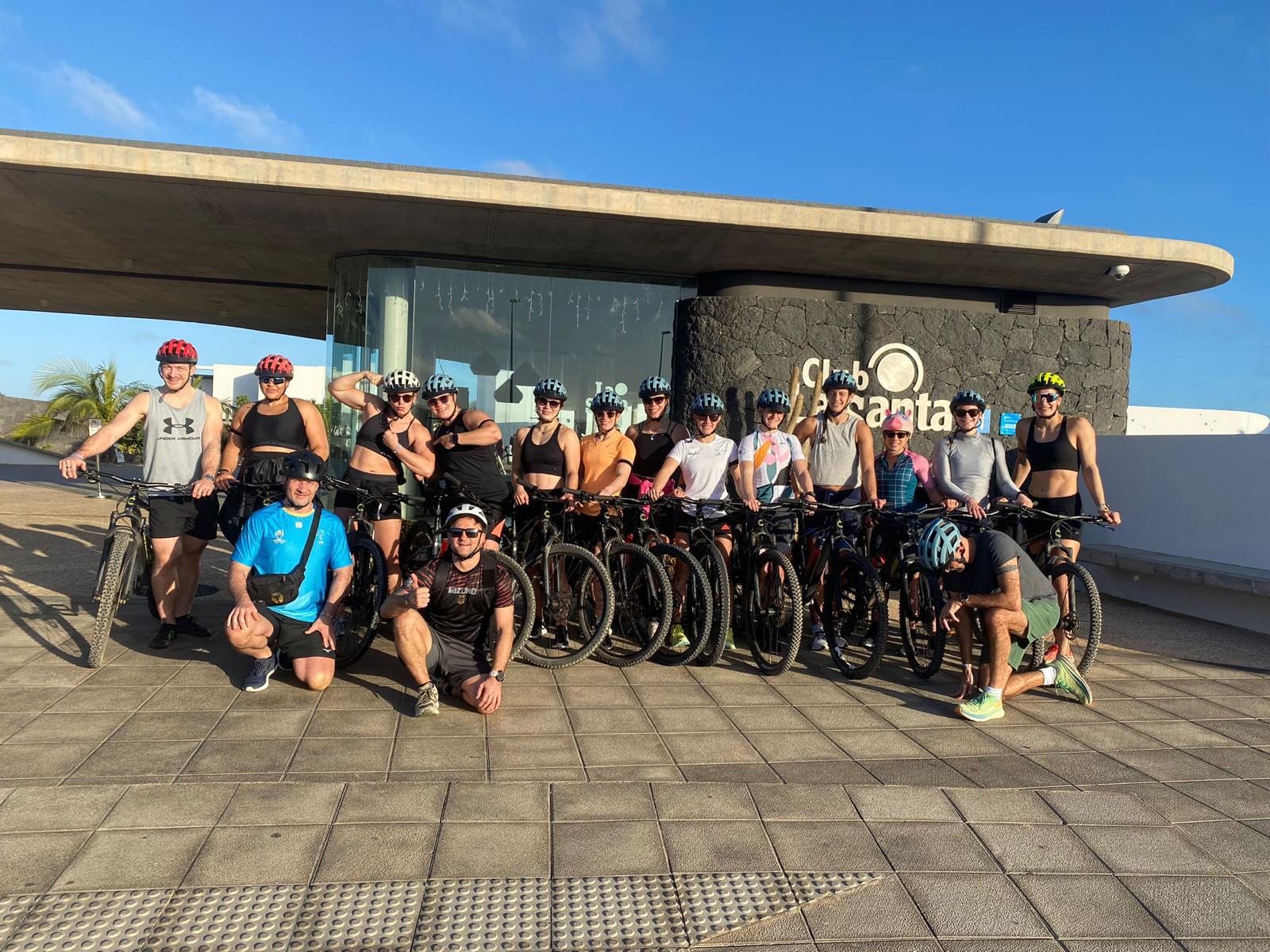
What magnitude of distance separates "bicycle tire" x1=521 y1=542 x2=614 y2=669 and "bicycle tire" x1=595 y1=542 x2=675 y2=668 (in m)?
0.14

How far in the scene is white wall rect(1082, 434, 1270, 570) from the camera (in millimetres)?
7391

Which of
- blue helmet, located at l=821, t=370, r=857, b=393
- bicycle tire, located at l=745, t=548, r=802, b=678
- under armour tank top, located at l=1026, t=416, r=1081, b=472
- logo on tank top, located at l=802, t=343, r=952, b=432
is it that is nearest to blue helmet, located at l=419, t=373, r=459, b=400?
bicycle tire, located at l=745, t=548, r=802, b=678

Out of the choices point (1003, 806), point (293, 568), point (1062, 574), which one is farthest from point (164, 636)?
point (1062, 574)

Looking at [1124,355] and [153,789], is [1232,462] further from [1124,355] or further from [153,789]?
[153,789]

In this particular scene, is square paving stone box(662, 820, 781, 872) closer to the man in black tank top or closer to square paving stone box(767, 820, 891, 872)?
square paving stone box(767, 820, 891, 872)

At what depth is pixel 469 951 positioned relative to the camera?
7.43 feet

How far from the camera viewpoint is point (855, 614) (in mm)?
5199

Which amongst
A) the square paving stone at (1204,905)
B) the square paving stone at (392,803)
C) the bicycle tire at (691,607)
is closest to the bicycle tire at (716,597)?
the bicycle tire at (691,607)

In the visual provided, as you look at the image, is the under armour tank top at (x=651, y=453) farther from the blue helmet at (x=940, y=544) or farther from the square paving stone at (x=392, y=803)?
the square paving stone at (x=392, y=803)

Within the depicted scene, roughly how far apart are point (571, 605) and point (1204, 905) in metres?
3.45

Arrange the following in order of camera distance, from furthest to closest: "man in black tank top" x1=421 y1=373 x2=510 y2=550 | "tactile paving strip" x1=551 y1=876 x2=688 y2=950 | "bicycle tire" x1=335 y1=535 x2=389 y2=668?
"man in black tank top" x1=421 y1=373 x2=510 y2=550, "bicycle tire" x1=335 y1=535 x2=389 y2=668, "tactile paving strip" x1=551 y1=876 x2=688 y2=950

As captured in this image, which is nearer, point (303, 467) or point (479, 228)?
point (303, 467)

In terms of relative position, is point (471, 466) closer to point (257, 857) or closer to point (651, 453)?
point (651, 453)

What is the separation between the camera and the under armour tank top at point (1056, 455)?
18.8 ft
